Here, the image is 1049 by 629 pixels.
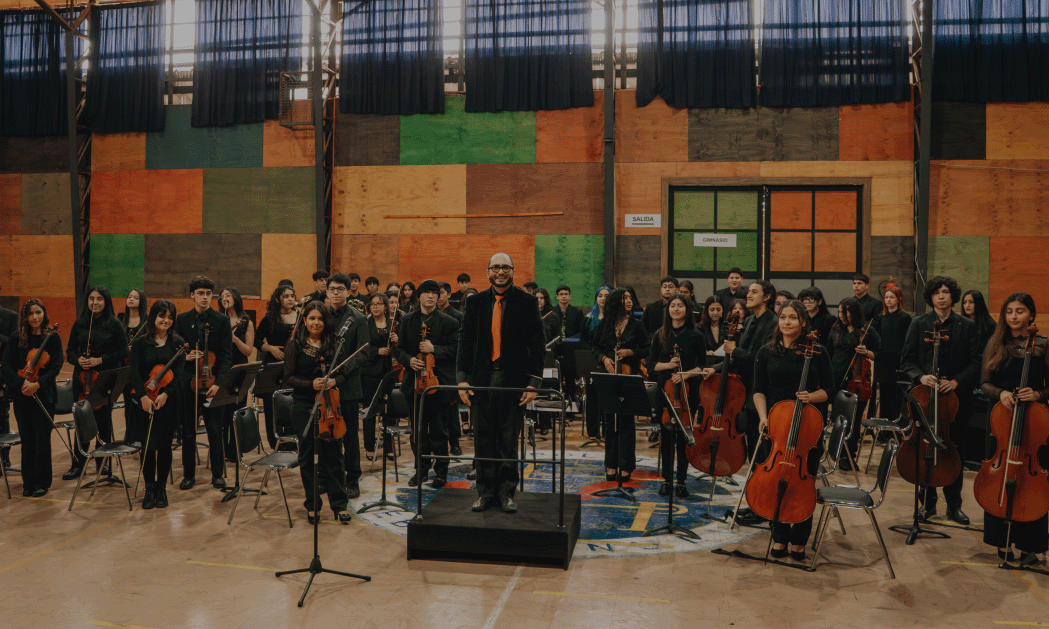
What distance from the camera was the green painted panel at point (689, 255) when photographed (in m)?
11.1

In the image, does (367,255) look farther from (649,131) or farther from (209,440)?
(209,440)

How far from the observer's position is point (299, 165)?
11898mm

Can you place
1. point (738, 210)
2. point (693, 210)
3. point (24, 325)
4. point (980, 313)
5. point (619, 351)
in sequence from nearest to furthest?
point (24, 325), point (619, 351), point (980, 313), point (738, 210), point (693, 210)

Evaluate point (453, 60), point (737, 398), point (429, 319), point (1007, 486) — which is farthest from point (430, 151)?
point (1007, 486)

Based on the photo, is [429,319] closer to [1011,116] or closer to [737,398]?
[737,398]

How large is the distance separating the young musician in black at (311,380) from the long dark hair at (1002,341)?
14.4 feet

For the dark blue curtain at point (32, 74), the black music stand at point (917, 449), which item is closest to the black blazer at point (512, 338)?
the black music stand at point (917, 449)

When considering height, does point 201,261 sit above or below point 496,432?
above

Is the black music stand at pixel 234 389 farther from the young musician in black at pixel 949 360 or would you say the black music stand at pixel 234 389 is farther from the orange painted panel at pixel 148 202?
the orange painted panel at pixel 148 202

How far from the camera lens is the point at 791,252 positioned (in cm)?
1090

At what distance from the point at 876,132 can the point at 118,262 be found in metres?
12.1

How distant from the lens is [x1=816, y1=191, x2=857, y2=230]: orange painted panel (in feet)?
35.4

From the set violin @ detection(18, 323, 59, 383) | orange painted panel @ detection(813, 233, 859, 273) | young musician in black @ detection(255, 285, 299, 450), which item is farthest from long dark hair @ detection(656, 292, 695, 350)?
orange painted panel @ detection(813, 233, 859, 273)

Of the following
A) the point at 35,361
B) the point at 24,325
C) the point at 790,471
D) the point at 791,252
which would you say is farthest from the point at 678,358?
the point at 791,252
